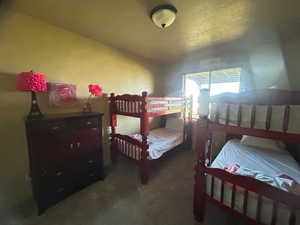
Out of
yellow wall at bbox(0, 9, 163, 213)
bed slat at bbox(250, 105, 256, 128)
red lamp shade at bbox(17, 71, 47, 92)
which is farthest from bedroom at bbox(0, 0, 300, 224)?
bed slat at bbox(250, 105, 256, 128)

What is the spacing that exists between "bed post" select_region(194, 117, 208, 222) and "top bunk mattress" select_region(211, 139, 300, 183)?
334 millimetres

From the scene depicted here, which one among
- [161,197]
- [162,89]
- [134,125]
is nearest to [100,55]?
[134,125]

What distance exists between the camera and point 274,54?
2510 mm

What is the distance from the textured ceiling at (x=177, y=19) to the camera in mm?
1526

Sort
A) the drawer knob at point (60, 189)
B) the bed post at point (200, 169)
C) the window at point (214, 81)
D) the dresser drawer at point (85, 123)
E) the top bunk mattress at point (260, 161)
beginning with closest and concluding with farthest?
the bed post at point (200, 169), the top bunk mattress at point (260, 161), the drawer knob at point (60, 189), the dresser drawer at point (85, 123), the window at point (214, 81)

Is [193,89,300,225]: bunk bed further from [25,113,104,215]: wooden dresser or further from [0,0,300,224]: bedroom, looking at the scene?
[25,113,104,215]: wooden dresser

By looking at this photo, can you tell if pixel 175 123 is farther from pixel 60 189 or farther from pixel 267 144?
pixel 60 189

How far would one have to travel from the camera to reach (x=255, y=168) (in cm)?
170

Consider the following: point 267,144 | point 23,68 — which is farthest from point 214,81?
point 23,68

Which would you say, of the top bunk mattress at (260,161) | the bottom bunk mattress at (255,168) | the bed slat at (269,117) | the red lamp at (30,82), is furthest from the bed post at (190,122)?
the red lamp at (30,82)

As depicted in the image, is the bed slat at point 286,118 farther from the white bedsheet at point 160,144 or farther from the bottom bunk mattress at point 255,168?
the white bedsheet at point 160,144

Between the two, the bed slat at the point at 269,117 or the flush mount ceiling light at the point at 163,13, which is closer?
the bed slat at the point at 269,117

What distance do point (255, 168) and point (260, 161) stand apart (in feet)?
0.77

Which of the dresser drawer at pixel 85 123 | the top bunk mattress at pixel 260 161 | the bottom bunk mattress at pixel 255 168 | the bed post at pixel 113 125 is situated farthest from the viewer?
the bed post at pixel 113 125
